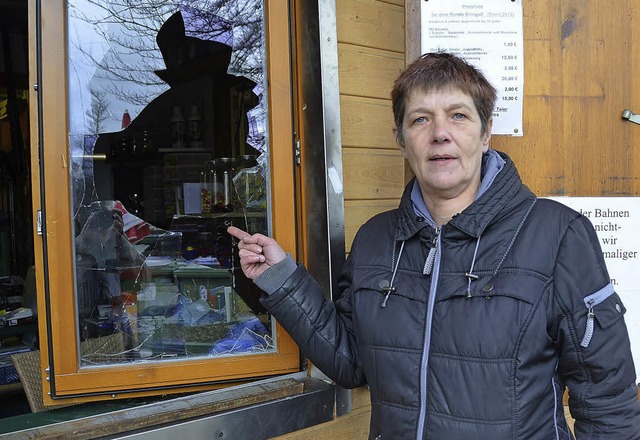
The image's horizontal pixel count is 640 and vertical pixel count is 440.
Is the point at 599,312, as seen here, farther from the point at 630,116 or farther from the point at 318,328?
the point at 630,116

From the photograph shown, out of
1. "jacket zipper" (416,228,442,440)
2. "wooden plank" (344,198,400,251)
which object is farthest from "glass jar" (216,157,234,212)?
"jacket zipper" (416,228,442,440)

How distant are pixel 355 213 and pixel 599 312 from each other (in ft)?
3.01

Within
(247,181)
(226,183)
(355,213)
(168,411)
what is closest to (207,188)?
(226,183)

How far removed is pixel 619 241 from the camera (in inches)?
78.3

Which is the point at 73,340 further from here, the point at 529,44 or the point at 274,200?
the point at 529,44

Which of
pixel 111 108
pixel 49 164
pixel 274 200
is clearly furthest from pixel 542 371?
pixel 111 108

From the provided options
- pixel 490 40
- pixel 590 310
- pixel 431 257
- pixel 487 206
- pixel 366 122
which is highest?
pixel 490 40

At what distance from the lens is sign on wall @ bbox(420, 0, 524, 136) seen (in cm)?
177

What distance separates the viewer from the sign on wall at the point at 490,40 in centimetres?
177

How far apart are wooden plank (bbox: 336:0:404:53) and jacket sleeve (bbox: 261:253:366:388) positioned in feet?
2.95

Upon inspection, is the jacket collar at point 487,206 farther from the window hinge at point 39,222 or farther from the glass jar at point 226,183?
the glass jar at point 226,183

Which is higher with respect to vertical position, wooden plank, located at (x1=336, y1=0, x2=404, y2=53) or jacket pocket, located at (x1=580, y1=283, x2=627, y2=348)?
wooden plank, located at (x1=336, y1=0, x2=404, y2=53)

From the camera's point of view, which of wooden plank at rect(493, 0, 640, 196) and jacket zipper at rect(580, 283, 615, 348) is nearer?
jacket zipper at rect(580, 283, 615, 348)

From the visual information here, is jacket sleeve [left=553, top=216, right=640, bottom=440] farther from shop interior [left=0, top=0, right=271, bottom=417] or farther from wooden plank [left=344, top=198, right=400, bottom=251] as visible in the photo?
shop interior [left=0, top=0, right=271, bottom=417]
